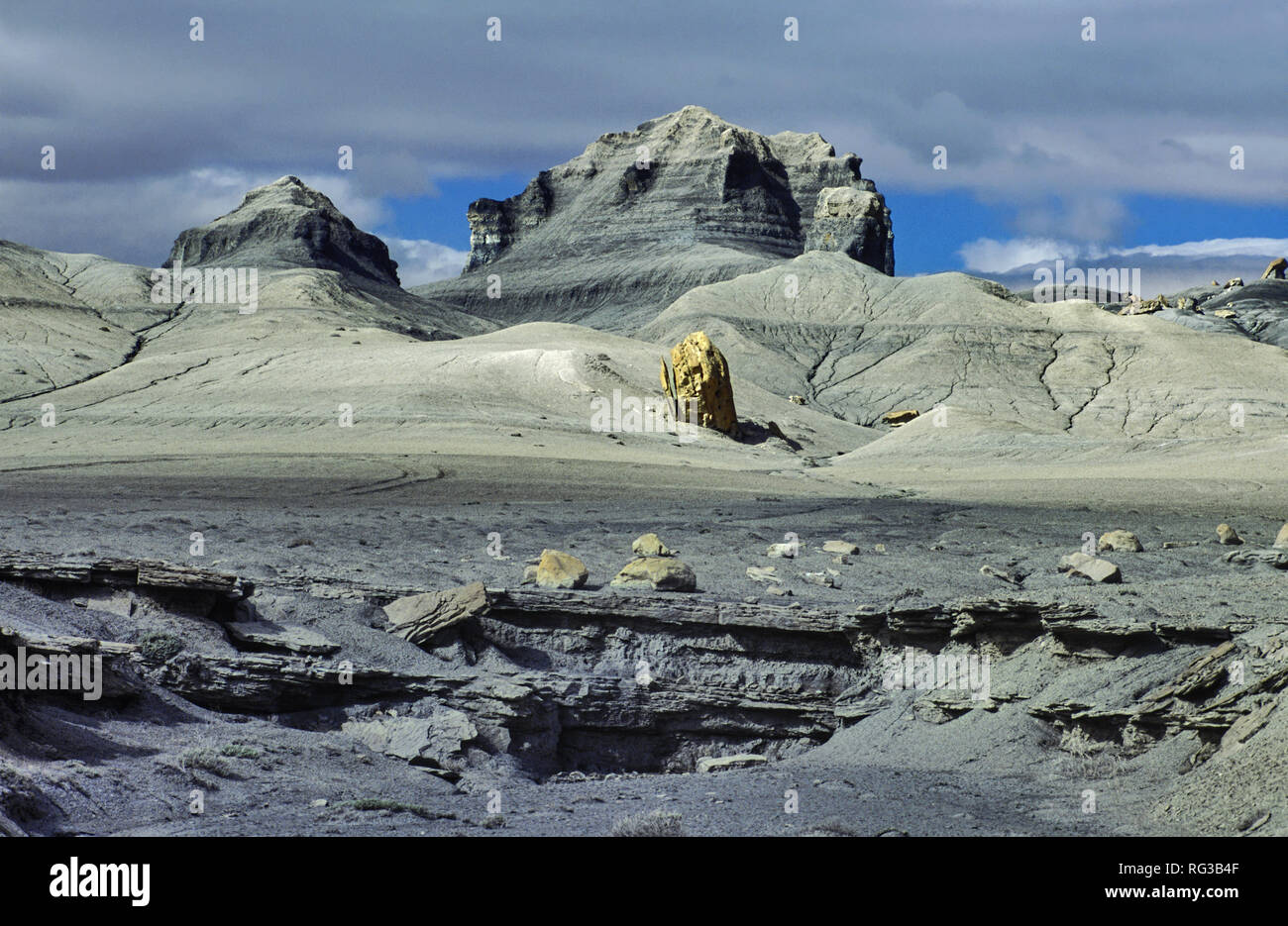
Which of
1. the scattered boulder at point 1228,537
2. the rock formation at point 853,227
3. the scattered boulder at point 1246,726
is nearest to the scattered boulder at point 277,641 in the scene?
the scattered boulder at point 1246,726

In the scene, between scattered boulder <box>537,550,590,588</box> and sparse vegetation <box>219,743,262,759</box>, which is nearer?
sparse vegetation <box>219,743,262,759</box>

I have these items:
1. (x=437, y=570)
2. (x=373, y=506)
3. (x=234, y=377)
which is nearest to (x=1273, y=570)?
(x=437, y=570)

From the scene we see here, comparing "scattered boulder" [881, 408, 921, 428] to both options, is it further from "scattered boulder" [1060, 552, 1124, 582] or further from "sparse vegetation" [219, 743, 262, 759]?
"sparse vegetation" [219, 743, 262, 759]

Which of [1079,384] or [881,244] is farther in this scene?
[881,244]

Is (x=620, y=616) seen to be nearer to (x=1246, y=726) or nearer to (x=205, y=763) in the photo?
(x=205, y=763)

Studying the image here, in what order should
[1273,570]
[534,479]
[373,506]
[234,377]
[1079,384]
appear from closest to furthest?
[1273,570] → [373,506] → [534,479] → [234,377] → [1079,384]

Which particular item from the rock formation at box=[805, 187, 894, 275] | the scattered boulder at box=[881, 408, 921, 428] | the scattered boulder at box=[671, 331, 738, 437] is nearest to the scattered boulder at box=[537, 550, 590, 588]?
the scattered boulder at box=[671, 331, 738, 437]

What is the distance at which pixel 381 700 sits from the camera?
1089 cm

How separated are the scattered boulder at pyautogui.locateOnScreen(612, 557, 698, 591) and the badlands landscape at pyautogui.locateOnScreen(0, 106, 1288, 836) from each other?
5 cm

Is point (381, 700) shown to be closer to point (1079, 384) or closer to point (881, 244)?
point (1079, 384)

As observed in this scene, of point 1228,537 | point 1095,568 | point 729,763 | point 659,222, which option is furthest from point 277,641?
point 659,222

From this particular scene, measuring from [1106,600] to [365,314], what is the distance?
266 feet

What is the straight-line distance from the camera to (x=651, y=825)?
23.5 feet

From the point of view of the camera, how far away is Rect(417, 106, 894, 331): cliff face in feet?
459
